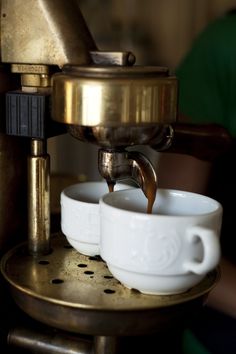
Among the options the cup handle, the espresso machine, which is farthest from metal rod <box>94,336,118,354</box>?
the cup handle

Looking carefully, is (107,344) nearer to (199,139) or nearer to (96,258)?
(96,258)

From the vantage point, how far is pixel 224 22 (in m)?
1.11

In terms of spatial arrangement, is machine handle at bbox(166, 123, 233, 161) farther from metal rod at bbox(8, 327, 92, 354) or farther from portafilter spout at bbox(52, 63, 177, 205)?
metal rod at bbox(8, 327, 92, 354)

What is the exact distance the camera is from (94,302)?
1.44ft

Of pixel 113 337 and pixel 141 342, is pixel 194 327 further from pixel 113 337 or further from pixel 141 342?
pixel 113 337

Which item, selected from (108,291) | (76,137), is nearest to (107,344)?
(108,291)

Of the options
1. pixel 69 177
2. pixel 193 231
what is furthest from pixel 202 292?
pixel 69 177

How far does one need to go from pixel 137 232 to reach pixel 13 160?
18 centimetres

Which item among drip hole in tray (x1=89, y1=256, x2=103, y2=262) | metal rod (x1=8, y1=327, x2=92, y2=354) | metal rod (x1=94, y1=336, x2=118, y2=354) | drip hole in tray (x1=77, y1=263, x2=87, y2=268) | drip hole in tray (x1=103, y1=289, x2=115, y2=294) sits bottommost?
metal rod (x1=8, y1=327, x2=92, y2=354)

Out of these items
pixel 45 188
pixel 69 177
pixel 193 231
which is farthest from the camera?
pixel 69 177

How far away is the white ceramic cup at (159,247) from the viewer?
42 centimetres

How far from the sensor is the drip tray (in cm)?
43

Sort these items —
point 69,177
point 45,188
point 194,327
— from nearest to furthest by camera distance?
point 45,188 < point 69,177 < point 194,327

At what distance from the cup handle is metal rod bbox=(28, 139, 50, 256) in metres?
0.16
